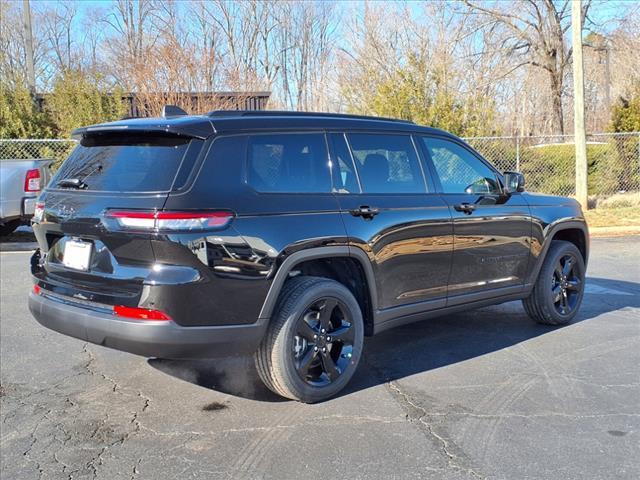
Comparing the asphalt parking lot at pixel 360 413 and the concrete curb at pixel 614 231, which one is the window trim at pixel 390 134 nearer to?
the asphalt parking lot at pixel 360 413

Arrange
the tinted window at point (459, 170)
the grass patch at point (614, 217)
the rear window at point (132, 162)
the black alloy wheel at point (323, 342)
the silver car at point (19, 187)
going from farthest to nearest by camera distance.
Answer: the grass patch at point (614, 217) → the silver car at point (19, 187) → the tinted window at point (459, 170) → the black alloy wheel at point (323, 342) → the rear window at point (132, 162)

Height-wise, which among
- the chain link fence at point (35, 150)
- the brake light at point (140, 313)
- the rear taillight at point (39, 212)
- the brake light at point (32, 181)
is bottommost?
the brake light at point (140, 313)

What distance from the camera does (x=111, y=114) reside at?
658 inches

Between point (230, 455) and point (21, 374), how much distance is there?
7.11 feet

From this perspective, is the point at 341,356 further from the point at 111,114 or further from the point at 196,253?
the point at 111,114

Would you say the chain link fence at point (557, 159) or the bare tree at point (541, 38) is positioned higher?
the bare tree at point (541, 38)

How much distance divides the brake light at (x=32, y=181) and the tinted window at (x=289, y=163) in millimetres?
8284

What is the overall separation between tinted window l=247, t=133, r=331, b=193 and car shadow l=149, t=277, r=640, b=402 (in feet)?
4.60

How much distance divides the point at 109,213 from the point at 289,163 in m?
1.16

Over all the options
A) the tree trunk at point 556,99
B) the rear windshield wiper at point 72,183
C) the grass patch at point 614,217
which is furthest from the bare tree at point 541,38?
the rear windshield wiper at point 72,183

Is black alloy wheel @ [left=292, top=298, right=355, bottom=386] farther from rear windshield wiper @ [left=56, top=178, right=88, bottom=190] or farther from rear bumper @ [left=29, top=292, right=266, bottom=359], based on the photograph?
rear windshield wiper @ [left=56, top=178, right=88, bottom=190]

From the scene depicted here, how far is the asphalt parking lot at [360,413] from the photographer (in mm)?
3240

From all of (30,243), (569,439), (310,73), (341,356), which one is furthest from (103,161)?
(310,73)

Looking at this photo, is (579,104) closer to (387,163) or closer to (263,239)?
(387,163)
